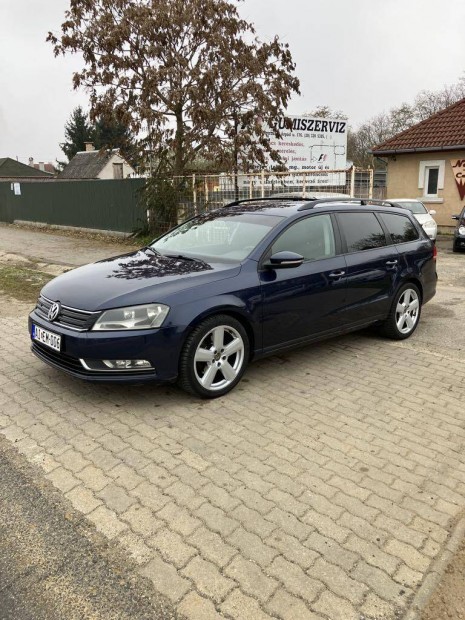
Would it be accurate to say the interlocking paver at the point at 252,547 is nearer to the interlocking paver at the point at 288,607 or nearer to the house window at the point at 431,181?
the interlocking paver at the point at 288,607

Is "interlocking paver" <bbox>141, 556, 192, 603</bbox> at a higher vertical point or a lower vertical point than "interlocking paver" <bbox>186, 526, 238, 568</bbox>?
lower

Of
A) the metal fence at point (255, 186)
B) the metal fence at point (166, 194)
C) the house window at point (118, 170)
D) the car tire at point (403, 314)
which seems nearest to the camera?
the car tire at point (403, 314)

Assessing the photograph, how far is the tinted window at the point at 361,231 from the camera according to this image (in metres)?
5.27

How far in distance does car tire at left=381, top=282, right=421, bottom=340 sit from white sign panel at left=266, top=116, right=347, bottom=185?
1099 cm

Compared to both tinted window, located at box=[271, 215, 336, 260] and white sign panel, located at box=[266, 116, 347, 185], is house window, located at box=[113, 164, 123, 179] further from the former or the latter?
tinted window, located at box=[271, 215, 336, 260]

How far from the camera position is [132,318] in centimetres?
379

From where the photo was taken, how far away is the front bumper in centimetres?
373

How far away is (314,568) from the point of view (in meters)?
2.38

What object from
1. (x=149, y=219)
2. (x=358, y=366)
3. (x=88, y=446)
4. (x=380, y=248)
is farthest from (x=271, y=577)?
(x=149, y=219)

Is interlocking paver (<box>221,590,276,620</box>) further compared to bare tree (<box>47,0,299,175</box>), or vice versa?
bare tree (<box>47,0,299,175</box>)

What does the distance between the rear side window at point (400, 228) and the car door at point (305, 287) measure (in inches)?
41.1

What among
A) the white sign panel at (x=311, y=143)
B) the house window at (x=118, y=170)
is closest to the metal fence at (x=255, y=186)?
the white sign panel at (x=311, y=143)

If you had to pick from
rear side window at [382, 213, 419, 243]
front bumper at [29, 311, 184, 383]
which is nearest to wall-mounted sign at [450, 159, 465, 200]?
rear side window at [382, 213, 419, 243]

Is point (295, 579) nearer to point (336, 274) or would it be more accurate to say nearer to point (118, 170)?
point (336, 274)
